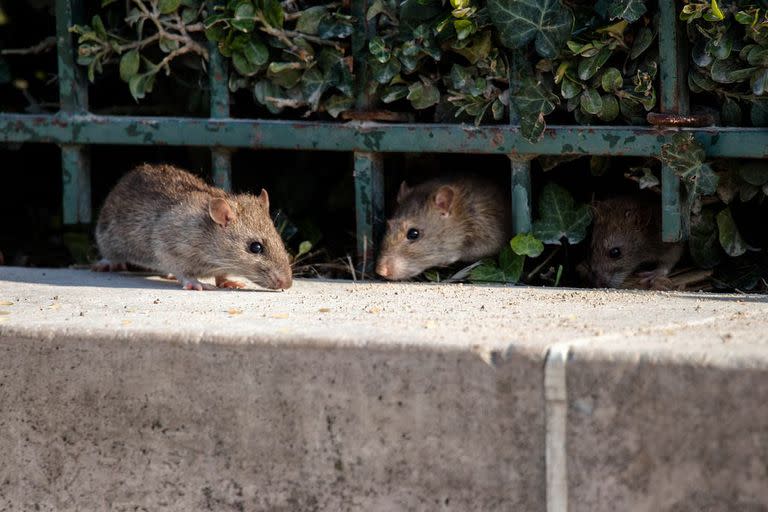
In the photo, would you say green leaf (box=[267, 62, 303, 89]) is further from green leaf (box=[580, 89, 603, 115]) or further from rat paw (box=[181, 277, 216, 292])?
green leaf (box=[580, 89, 603, 115])

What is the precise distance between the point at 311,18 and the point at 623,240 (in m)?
1.93

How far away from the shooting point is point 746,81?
4.69 meters

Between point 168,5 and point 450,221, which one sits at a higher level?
point 168,5

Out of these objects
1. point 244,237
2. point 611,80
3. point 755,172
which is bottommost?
point 244,237

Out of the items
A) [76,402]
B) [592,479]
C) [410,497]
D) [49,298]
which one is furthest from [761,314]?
[49,298]

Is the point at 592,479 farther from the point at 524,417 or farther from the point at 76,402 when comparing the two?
the point at 76,402

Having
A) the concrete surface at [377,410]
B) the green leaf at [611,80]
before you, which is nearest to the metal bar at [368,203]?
the green leaf at [611,80]

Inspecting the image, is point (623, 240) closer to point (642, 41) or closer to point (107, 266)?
point (642, 41)

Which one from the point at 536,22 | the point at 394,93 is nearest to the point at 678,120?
the point at 536,22

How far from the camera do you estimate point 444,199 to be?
6098 millimetres

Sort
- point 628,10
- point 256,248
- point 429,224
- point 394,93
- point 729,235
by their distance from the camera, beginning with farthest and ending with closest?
1. point 429,224
2. point 256,248
3. point 394,93
4. point 729,235
5. point 628,10

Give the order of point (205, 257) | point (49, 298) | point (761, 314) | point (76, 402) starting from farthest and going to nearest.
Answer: point (205, 257) → point (49, 298) → point (761, 314) → point (76, 402)

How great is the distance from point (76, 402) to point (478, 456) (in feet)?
4.15

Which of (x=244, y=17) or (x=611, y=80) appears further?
(x=244, y=17)
